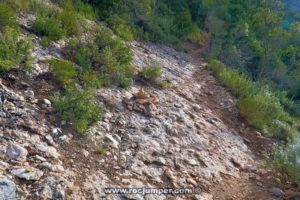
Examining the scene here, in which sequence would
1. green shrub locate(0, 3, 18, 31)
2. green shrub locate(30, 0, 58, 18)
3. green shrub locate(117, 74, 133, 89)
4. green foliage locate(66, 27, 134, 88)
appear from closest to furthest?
green shrub locate(0, 3, 18, 31)
green foliage locate(66, 27, 134, 88)
green shrub locate(117, 74, 133, 89)
green shrub locate(30, 0, 58, 18)

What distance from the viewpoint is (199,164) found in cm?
550

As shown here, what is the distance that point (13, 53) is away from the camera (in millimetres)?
5207

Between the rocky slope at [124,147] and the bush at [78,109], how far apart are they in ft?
0.43

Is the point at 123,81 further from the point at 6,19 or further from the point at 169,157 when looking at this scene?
the point at 6,19

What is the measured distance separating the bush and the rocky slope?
0.43ft

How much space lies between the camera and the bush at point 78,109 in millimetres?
4820

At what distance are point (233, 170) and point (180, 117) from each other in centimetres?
156

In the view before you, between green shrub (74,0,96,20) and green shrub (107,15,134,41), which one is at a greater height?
green shrub (74,0,96,20)

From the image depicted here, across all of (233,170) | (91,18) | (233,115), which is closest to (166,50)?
(91,18)

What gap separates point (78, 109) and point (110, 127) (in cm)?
67

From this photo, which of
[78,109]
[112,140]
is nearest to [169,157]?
[112,140]

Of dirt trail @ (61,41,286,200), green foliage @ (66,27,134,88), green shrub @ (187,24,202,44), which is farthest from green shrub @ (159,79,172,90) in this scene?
green shrub @ (187,24,202,44)

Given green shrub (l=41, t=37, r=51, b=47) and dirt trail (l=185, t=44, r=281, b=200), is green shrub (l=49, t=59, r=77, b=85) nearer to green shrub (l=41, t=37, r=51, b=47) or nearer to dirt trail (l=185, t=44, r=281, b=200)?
green shrub (l=41, t=37, r=51, b=47)

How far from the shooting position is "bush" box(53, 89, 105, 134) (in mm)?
4820
